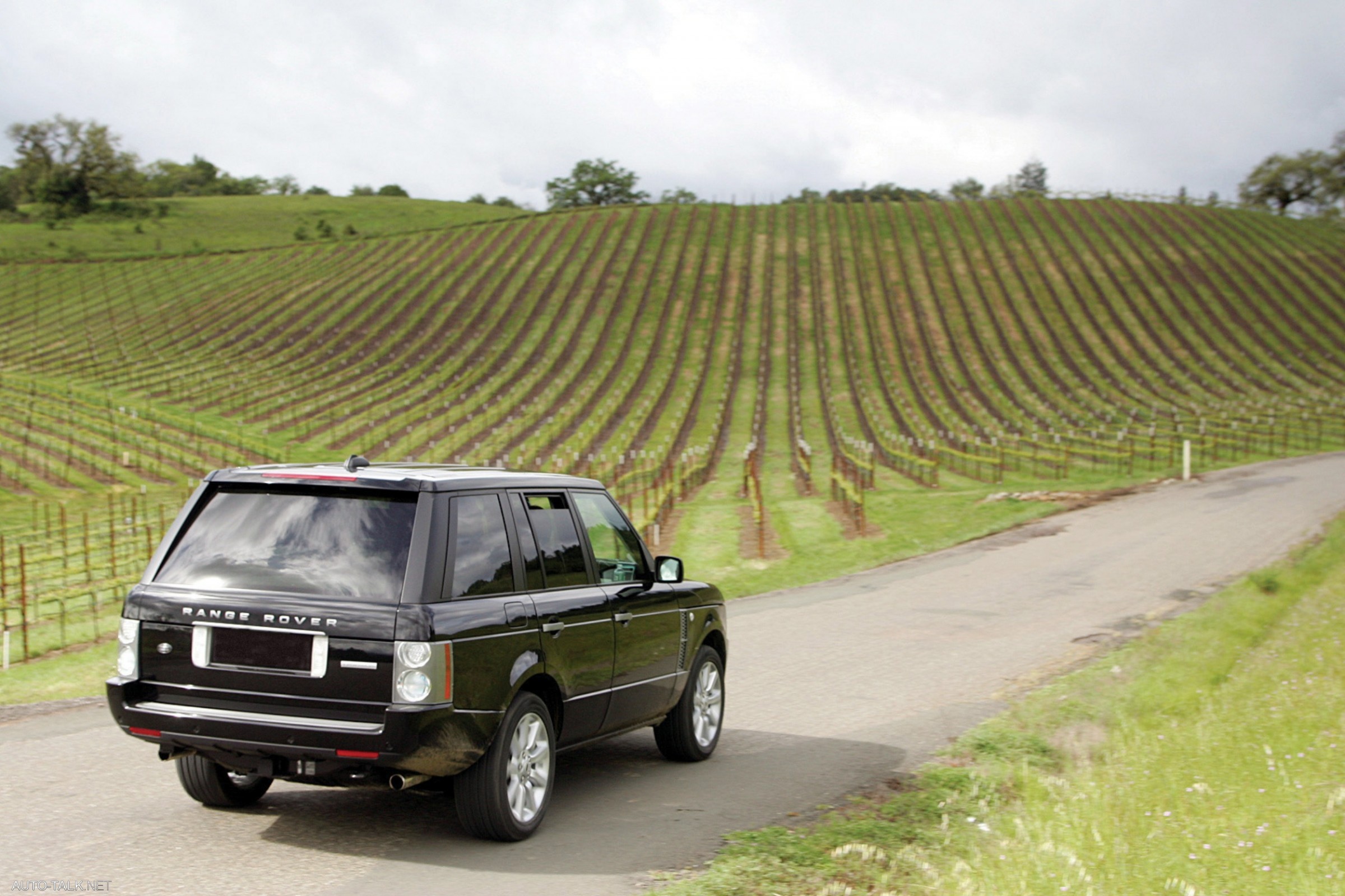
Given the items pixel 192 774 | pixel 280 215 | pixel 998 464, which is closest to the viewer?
pixel 192 774

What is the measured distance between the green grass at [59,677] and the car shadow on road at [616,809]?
4.12 meters

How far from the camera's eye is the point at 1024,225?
273 feet

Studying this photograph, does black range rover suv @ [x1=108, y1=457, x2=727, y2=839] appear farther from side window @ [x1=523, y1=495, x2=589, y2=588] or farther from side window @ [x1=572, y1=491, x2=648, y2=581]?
side window @ [x1=572, y1=491, x2=648, y2=581]

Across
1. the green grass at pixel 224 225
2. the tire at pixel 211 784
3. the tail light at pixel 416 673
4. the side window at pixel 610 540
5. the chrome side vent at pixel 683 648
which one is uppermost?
the green grass at pixel 224 225

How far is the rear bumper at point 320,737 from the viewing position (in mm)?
5723

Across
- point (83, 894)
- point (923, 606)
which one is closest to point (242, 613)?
point (83, 894)

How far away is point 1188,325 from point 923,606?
2174 inches

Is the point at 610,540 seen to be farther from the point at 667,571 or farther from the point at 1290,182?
the point at 1290,182

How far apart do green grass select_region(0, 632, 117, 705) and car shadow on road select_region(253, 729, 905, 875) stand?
412 centimetres

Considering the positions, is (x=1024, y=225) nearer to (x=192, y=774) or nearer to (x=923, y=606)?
(x=923, y=606)

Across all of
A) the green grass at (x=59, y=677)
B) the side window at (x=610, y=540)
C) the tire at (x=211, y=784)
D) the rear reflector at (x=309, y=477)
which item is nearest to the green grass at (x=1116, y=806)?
the side window at (x=610, y=540)

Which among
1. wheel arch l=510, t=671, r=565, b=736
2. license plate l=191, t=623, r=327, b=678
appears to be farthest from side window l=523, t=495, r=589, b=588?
license plate l=191, t=623, r=327, b=678

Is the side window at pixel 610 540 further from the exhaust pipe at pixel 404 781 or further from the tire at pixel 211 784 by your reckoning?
the tire at pixel 211 784

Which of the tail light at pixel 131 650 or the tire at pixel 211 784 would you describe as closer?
the tail light at pixel 131 650
